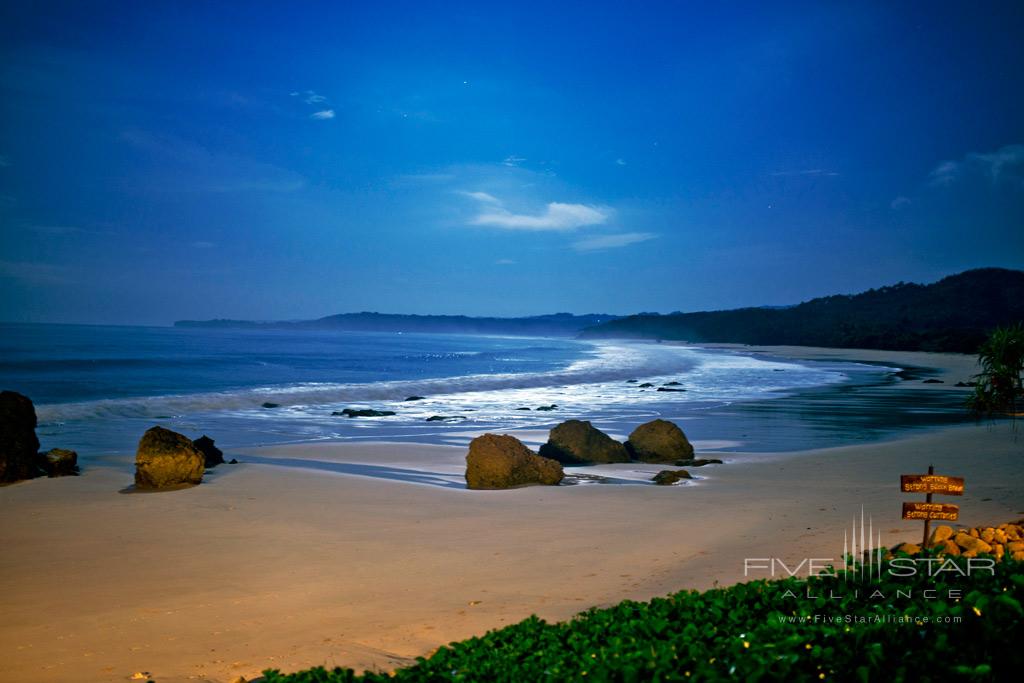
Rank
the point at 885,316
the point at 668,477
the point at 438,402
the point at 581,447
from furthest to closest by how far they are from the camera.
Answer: the point at 885,316 → the point at 438,402 → the point at 581,447 → the point at 668,477

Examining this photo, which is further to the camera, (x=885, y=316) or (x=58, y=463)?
(x=885, y=316)

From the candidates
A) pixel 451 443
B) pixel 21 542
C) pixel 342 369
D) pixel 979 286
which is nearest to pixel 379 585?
pixel 21 542

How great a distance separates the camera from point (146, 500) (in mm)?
11109

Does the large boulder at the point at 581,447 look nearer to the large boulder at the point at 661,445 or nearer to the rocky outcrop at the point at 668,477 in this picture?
the large boulder at the point at 661,445

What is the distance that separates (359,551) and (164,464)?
17.3 feet

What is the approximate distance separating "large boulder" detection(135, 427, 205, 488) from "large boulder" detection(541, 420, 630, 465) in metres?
6.99

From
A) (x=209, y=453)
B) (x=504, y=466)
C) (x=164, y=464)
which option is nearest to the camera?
(x=164, y=464)

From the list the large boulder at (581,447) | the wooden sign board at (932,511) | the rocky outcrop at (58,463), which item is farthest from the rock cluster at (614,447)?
the rocky outcrop at (58,463)

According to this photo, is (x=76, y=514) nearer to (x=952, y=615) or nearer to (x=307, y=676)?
(x=307, y=676)

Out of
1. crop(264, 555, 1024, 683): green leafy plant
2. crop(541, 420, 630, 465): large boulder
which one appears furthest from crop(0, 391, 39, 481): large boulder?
crop(264, 555, 1024, 683): green leafy plant

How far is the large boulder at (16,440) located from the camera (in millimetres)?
12570

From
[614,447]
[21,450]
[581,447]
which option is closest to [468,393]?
[614,447]

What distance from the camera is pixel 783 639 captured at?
12.5ft

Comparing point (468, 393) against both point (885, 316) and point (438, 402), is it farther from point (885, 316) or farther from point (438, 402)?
point (885, 316)
